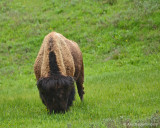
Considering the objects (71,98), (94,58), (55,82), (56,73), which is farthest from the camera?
(94,58)

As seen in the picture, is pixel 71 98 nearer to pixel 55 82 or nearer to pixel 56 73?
pixel 56 73

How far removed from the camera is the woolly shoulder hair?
6805 millimetres

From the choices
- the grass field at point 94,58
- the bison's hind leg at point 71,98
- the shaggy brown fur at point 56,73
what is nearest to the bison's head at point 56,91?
the shaggy brown fur at point 56,73

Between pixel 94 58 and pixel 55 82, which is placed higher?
pixel 55 82

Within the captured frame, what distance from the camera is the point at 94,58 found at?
16.5 m

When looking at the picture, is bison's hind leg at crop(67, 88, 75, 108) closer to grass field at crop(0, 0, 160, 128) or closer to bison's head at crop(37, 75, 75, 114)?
grass field at crop(0, 0, 160, 128)

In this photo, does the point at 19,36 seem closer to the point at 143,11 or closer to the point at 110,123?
the point at 143,11

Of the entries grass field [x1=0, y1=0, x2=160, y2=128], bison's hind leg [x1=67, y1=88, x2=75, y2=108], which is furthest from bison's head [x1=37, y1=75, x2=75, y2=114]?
bison's hind leg [x1=67, y1=88, x2=75, y2=108]

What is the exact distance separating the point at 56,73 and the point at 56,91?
540mm

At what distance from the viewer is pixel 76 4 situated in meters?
22.7

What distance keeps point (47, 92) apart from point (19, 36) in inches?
556

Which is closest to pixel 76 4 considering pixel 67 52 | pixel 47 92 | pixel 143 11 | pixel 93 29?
pixel 93 29

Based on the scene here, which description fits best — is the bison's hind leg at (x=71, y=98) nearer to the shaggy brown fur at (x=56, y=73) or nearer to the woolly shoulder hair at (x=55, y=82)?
the shaggy brown fur at (x=56, y=73)

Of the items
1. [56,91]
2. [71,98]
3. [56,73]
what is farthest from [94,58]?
[56,91]
